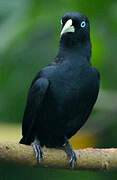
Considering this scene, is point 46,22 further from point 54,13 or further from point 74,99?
point 74,99

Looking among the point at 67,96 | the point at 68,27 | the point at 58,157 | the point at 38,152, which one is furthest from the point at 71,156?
the point at 68,27

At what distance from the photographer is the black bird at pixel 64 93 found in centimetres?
689

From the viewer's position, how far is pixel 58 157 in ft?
21.4

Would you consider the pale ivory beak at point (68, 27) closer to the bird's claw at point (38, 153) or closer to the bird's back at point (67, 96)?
the bird's back at point (67, 96)

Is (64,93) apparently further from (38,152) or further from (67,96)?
(38,152)

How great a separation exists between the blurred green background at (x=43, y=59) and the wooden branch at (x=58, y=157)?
1360 millimetres

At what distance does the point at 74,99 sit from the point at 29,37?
2.03 metres

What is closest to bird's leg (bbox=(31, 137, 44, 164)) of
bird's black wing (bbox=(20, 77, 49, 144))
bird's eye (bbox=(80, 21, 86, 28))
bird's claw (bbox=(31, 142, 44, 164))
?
bird's claw (bbox=(31, 142, 44, 164))

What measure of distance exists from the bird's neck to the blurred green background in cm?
70

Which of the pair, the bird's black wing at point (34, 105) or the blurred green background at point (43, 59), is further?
the blurred green background at point (43, 59)

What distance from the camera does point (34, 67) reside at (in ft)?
29.8

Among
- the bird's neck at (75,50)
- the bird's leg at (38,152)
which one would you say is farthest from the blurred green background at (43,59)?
the bird's leg at (38,152)

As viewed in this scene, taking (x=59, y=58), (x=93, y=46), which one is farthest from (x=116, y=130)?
(x=59, y=58)

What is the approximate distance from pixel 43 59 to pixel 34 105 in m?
2.36
